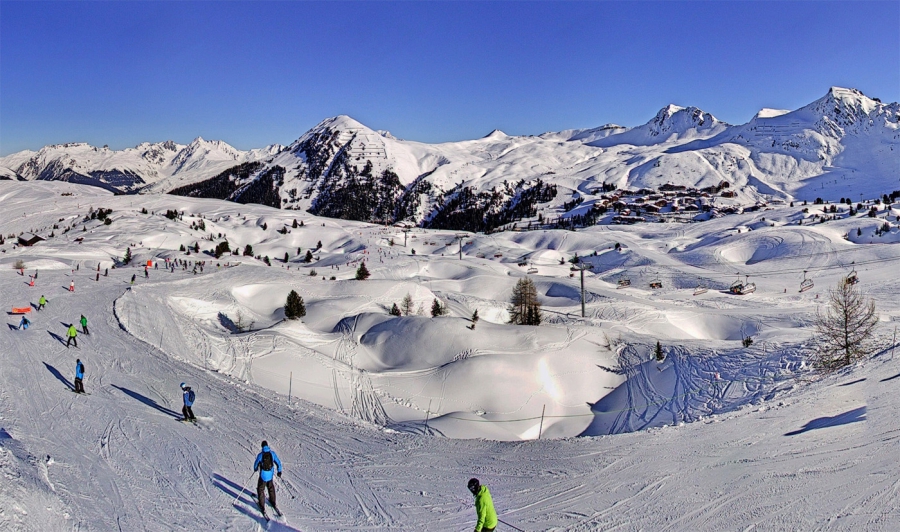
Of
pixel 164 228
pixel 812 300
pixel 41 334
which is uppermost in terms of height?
pixel 164 228

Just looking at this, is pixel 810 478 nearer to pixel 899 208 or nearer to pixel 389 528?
pixel 389 528

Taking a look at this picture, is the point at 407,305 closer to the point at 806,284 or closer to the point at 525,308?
the point at 525,308

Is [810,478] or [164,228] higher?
[164,228]

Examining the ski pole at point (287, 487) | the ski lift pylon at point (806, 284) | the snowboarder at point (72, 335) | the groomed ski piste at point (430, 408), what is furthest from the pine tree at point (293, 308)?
the ski lift pylon at point (806, 284)

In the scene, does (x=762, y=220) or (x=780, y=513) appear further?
(x=762, y=220)

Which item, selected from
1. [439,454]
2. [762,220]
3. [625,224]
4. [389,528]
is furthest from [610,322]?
[625,224]

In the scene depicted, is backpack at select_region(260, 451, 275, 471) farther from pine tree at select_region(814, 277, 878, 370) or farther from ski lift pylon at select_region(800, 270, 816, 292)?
ski lift pylon at select_region(800, 270, 816, 292)
